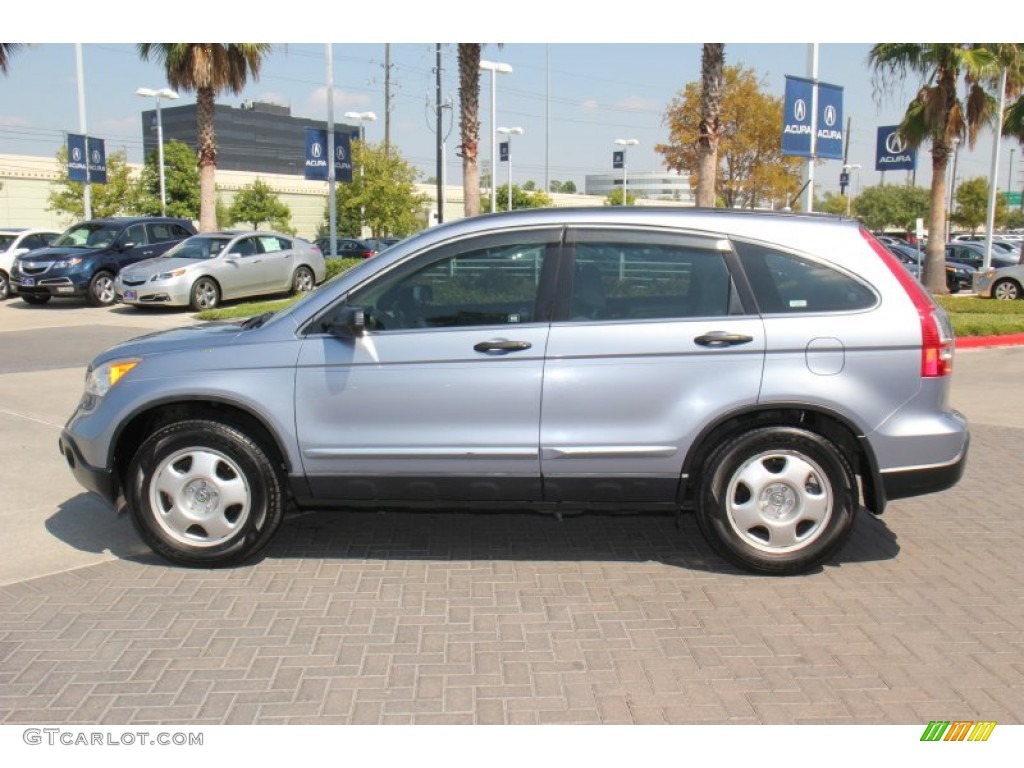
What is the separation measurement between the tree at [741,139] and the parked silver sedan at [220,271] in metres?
15.6

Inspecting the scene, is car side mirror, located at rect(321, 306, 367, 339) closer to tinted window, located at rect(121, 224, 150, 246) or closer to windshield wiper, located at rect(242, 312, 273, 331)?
windshield wiper, located at rect(242, 312, 273, 331)

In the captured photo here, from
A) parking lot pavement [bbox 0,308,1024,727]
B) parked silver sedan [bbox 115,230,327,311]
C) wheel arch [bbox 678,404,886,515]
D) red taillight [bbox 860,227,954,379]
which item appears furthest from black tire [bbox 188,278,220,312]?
red taillight [bbox 860,227,954,379]

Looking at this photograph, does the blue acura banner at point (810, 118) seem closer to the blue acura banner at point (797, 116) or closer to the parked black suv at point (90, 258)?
the blue acura banner at point (797, 116)

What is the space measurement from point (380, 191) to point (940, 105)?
1061 inches

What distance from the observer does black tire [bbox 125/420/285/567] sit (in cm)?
455

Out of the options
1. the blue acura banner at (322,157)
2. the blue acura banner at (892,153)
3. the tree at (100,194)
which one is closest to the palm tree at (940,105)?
the blue acura banner at (892,153)

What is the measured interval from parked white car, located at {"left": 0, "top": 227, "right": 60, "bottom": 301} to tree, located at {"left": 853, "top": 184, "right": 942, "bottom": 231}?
7103 cm

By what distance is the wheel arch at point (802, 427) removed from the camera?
14.6 ft

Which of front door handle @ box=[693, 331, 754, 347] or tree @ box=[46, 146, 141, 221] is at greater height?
tree @ box=[46, 146, 141, 221]

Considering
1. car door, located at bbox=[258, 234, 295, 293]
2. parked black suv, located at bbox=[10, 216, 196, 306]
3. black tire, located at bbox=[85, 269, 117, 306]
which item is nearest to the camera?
parked black suv, located at bbox=[10, 216, 196, 306]

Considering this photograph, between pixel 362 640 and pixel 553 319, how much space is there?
1.78 metres

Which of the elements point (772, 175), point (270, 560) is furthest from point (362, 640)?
point (772, 175)

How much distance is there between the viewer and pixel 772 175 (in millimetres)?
30734

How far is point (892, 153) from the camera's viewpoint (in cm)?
2303
